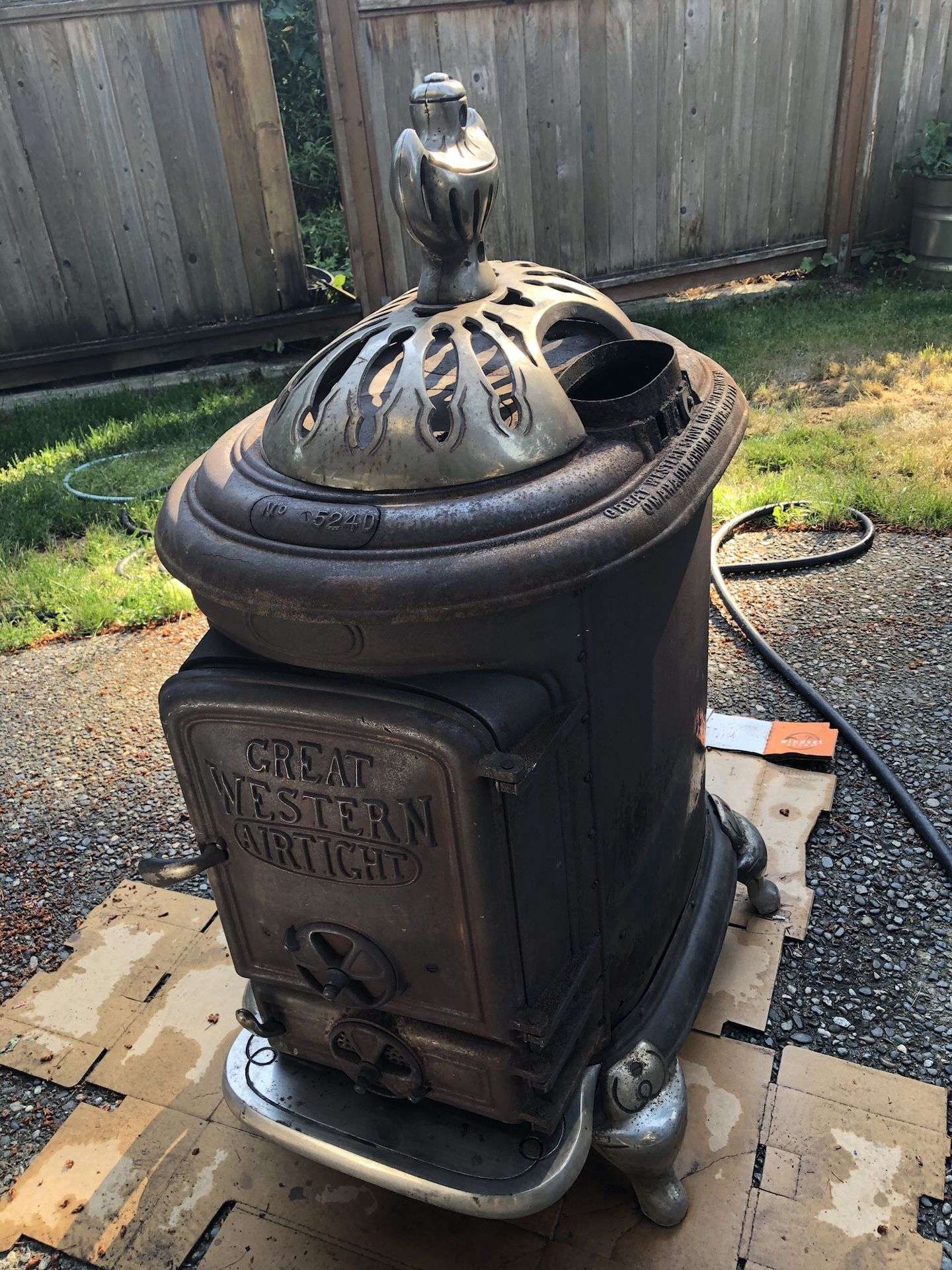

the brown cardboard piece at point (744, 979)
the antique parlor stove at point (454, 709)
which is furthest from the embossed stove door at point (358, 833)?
the brown cardboard piece at point (744, 979)

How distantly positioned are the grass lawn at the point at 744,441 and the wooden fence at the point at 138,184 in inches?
19.1

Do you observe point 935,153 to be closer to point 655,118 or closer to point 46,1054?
point 655,118

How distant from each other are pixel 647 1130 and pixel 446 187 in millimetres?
1451

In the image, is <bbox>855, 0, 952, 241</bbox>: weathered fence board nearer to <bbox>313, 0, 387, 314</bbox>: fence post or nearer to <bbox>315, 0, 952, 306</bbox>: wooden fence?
<bbox>315, 0, 952, 306</bbox>: wooden fence

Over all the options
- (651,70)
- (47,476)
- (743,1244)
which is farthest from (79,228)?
(743,1244)

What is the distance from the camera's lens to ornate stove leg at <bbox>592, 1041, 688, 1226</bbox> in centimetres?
155

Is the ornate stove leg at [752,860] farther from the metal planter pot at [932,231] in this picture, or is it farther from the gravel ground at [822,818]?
the metal planter pot at [932,231]

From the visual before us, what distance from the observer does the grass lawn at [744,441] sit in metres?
3.60

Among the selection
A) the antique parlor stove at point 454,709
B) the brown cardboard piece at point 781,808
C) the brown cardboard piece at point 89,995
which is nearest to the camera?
the antique parlor stove at point 454,709

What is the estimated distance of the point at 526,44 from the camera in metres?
5.00

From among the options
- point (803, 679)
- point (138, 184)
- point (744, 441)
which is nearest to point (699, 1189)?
point (803, 679)

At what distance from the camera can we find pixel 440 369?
1.39m

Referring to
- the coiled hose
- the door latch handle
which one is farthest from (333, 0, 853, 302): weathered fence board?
the door latch handle

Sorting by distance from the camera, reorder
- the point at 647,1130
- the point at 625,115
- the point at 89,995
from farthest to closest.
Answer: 1. the point at 625,115
2. the point at 89,995
3. the point at 647,1130
